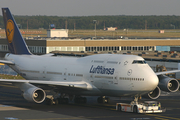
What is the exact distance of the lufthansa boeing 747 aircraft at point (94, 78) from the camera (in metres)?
42.0

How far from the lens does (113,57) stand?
149 ft

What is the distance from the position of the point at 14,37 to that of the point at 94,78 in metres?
21.0

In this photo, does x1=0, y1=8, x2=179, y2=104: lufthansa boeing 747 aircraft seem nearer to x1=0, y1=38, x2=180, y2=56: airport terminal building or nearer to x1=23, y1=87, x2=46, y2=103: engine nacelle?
x1=23, y1=87, x2=46, y2=103: engine nacelle

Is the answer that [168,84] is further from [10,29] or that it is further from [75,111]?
[10,29]

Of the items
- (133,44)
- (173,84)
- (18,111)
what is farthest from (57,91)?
(133,44)

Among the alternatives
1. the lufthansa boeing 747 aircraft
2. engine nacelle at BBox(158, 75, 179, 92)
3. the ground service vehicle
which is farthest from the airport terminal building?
the ground service vehicle

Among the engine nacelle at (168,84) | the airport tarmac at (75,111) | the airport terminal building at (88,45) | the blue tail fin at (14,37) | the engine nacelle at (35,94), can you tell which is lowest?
the airport tarmac at (75,111)

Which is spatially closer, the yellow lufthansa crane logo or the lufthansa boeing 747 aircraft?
the lufthansa boeing 747 aircraft

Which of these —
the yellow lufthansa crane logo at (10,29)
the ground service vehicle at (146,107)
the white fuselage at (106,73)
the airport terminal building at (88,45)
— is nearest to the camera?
the ground service vehicle at (146,107)

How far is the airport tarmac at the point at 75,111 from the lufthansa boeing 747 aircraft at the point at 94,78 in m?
1.62

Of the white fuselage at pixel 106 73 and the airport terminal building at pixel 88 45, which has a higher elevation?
the airport terminal building at pixel 88 45

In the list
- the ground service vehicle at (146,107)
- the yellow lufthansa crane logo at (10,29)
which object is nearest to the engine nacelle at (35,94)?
the ground service vehicle at (146,107)

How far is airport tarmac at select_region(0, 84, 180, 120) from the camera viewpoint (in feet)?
126

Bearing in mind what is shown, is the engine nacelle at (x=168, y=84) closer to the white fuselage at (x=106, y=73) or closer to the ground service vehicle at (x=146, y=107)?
the white fuselage at (x=106, y=73)
